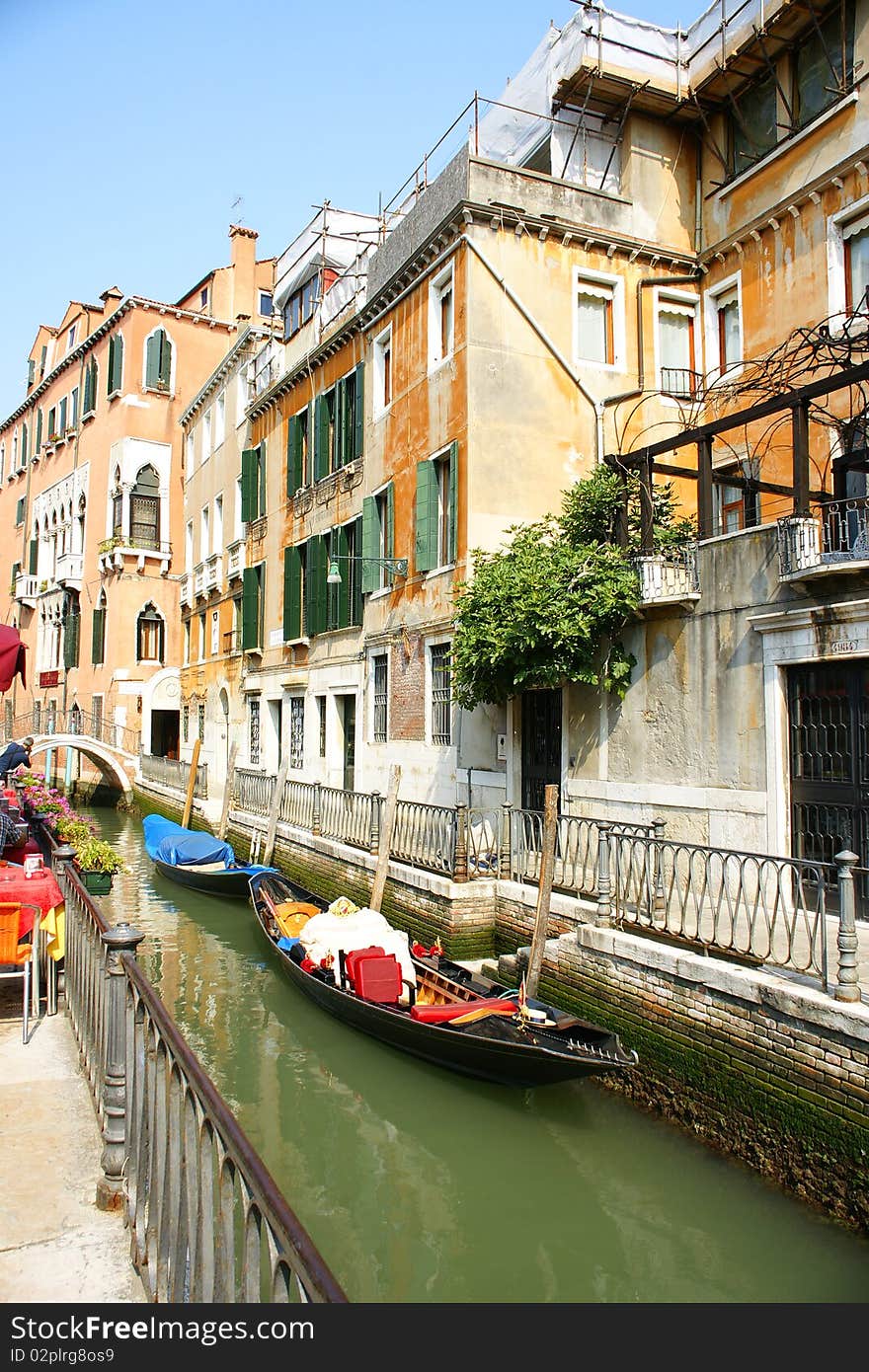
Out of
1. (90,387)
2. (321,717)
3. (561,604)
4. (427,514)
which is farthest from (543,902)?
(90,387)

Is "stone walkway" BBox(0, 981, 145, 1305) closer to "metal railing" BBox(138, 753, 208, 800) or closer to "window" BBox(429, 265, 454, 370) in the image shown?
"window" BBox(429, 265, 454, 370)

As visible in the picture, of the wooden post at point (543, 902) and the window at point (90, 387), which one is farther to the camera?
the window at point (90, 387)

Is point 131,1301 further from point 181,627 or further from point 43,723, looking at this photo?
point 43,723

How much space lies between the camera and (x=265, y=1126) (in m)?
7.28

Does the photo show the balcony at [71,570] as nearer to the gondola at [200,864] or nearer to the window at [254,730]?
the window at [254,730]

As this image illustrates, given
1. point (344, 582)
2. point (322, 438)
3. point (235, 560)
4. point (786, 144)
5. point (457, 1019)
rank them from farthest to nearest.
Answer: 1. point (235, 560)
2. point (322, 438)
3. point (344, 582)
4. point (786, 144)
5. point (457, 1019)

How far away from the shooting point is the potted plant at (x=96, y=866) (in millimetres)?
11727

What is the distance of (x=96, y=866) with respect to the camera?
11953 mm

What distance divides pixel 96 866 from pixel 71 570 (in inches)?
1016

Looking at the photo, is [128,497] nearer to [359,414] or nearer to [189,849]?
[359,414]

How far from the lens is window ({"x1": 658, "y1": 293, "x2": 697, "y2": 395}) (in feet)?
47.7

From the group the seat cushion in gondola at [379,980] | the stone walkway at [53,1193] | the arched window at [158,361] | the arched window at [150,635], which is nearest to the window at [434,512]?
the seat cushion in gondola at [379,980]

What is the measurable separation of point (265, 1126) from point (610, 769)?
5622mm

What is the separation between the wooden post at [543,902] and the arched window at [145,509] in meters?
25.9
